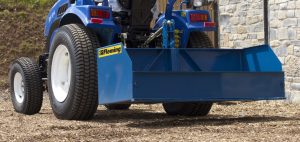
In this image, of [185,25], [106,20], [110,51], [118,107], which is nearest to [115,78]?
[110,51]

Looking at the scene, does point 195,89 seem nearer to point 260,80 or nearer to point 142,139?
point 260,80

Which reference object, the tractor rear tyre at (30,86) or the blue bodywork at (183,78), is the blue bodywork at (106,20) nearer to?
the blue bodywork at (183,78)

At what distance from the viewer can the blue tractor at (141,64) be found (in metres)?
6.88

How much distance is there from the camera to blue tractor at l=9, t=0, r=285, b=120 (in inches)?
271

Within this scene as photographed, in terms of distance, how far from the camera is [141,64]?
7652mm

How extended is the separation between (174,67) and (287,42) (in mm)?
4012

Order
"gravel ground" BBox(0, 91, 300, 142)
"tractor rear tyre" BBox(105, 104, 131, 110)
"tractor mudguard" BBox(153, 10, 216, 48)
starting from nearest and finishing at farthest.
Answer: "gravel ground" BBox(0, 91, 300, 142)
"tractor mudguard" BBox(153, 10, 216, 48)
"tractor rear tyre" BBox(105, 104, 131, 110)

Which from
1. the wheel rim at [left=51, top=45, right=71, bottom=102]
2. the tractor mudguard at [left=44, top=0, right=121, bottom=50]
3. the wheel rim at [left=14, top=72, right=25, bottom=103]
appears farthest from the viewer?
the wheel rim at [left=14, top=72, right=25, bottom=103]

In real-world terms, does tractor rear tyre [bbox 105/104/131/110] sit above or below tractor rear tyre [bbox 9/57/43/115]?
below

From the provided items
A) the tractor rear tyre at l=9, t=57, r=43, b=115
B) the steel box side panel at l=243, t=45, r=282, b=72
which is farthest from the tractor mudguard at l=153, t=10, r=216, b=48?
the tractor rear tyre at l=9, t=57, r=43, b=115

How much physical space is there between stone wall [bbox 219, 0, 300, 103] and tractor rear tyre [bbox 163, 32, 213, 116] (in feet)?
9.02

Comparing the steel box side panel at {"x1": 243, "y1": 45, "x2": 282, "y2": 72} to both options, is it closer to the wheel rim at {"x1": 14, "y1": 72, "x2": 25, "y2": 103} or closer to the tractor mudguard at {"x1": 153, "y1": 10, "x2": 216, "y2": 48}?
the tractor mudguard at {"x1": 153, "y1": 10, "x2": 216, "y2": 48}

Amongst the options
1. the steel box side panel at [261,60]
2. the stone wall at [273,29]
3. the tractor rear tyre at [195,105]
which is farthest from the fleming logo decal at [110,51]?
the stone wall at [273,29]

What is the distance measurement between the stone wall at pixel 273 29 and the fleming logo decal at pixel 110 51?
15.2 feet
